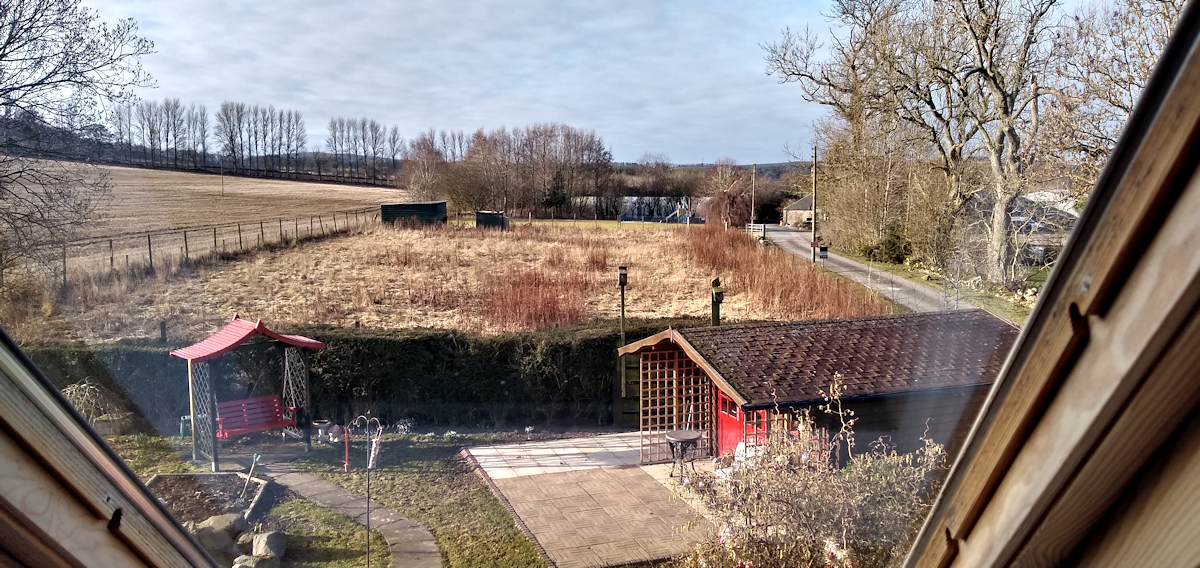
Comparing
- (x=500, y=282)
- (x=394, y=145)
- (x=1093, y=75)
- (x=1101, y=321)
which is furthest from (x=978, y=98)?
(x=500, y=282)

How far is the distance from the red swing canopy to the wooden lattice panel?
6.24 feet

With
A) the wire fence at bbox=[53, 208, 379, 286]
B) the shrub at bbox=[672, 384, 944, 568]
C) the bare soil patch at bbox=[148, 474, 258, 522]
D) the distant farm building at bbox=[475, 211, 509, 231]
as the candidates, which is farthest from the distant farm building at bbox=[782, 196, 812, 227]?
the bare soil patch at bbox=[148, 474, 258, 522]

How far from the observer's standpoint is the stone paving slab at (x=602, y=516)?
2.60 m

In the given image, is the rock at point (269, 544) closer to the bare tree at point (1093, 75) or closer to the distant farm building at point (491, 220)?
the distant farm building at point (491, 220)

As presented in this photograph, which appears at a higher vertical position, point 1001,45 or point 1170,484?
point 1001,45

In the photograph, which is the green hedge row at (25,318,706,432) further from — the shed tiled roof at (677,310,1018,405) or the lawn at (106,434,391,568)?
the lawn at (106,434,391,568)

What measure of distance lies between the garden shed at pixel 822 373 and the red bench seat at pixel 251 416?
190 centimetres

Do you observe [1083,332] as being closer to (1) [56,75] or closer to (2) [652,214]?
(1) [56,75]

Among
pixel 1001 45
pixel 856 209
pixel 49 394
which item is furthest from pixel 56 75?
pixel 856 209

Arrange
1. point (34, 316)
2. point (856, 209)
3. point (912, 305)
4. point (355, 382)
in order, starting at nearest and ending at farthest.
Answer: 1. point (34, 316)
2. point (912, 305)
3. point (856, 209)
4. point (355, 382)

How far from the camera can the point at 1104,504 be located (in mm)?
315

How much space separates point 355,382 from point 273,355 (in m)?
0.58

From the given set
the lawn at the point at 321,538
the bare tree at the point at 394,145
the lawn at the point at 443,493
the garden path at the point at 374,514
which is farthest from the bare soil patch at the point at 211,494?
the bare tree at the point at 394,145

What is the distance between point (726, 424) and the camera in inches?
154
